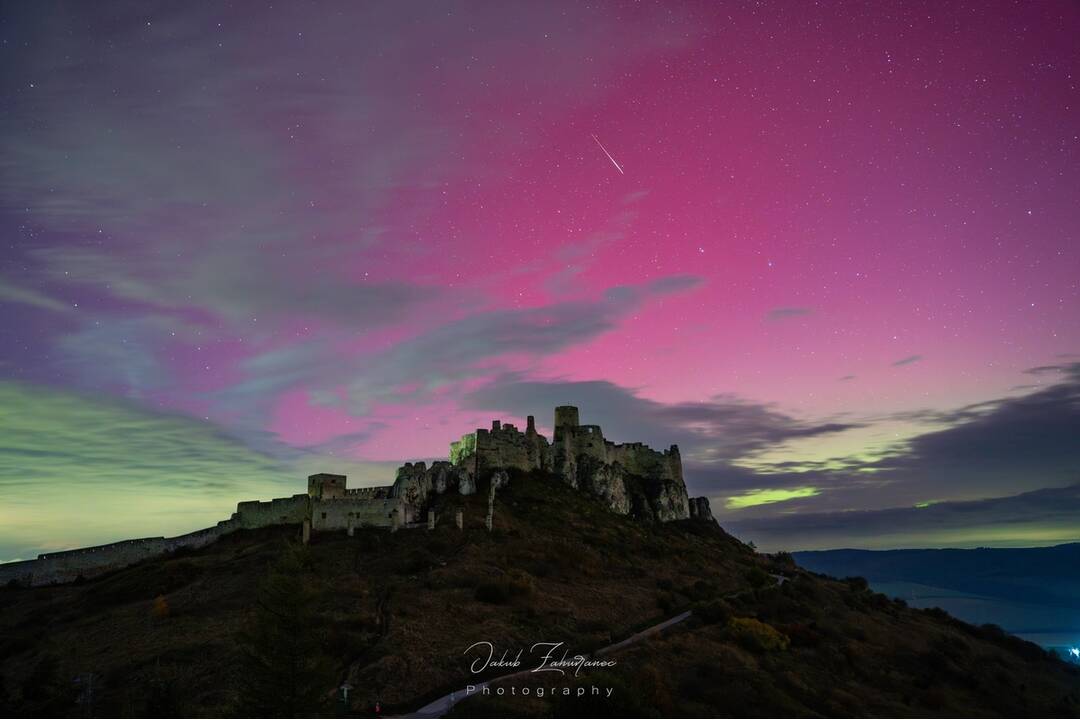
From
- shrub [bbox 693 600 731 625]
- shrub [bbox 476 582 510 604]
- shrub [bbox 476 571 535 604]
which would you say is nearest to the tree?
shrub [bbox 476 582 510 604]

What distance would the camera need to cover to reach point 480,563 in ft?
200

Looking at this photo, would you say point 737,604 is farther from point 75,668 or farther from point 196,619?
point 75,668

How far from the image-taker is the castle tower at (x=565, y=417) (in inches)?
4598

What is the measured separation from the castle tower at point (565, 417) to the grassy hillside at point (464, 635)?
3299 cm

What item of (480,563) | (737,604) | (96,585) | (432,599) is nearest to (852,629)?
(737,604)

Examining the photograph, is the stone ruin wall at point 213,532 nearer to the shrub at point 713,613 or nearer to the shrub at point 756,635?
the shrub at point 713,613

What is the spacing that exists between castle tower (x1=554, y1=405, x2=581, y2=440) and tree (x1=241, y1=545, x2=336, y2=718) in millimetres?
85481

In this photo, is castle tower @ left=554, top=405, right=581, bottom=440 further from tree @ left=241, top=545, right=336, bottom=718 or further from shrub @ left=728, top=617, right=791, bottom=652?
tree @ left=241, top=545, right=336, bottom=718

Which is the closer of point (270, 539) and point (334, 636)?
point (334, 636)

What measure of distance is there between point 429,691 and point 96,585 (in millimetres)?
51641

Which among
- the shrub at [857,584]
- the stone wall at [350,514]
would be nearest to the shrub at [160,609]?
the stone wall at [350,514]

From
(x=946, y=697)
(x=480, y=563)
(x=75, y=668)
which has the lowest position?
(x=946, y=697)

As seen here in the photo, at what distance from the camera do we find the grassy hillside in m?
32.6

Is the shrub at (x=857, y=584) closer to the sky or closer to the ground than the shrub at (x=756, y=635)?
closer to the ground
